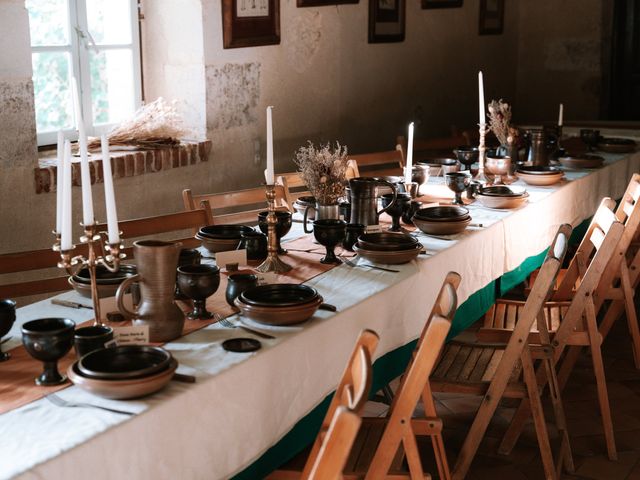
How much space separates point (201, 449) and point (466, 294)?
65.9 inches

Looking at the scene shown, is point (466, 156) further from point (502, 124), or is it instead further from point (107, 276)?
point (107, 276)

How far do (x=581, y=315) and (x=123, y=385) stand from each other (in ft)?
6.29

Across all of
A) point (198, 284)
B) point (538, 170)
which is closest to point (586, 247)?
point (538, 170)

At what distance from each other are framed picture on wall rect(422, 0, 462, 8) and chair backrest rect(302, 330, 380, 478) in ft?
17.4

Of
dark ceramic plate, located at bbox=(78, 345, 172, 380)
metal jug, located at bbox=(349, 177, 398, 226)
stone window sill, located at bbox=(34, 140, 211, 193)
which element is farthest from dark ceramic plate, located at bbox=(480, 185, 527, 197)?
dark ceramic plate, located at bbox=(78, 345, 172, 380)

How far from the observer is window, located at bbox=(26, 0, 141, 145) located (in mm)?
4402

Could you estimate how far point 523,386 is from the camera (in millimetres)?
2932

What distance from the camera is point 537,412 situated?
2.93 metres

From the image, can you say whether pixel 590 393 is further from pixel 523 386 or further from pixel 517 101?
pixel 517 101

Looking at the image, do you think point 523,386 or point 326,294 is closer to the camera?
point 326,294

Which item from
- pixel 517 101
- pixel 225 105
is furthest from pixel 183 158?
pixel 517 101

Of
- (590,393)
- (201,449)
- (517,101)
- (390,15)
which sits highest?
(390,15)

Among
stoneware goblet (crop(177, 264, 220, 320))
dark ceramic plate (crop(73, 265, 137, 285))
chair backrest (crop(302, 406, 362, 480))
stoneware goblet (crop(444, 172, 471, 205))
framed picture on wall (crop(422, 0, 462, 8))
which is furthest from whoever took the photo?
framed picture on wall (crop(422, 0, 462, 8))

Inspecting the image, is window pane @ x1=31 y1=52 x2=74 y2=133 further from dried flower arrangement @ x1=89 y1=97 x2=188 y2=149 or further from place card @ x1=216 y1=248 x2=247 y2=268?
place card @ x1=216 y1=248 x2=247 y2=268
